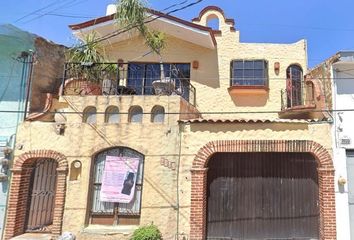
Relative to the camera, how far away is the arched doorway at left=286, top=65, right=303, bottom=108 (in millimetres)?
12867

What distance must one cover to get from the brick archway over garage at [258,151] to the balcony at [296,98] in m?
1.84

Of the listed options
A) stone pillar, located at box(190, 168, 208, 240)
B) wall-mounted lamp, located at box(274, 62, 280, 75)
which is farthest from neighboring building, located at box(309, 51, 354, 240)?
stone pillar, located at box(190, 168, 208, 240)

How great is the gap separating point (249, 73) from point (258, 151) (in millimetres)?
4679

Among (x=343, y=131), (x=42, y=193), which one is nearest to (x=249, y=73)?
(x=343, y=131)

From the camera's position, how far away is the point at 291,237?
9.52 metres

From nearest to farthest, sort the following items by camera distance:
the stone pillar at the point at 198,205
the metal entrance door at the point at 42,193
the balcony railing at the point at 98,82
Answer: the stone pillar at the point at 198,205 < the balcony railing at the point at 98,82 < the metal entrance door at the point at 42,193

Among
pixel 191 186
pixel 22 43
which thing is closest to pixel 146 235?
pixel 191 186

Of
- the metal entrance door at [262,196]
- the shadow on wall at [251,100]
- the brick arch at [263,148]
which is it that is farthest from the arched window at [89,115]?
the shadow on wall at [251,100]

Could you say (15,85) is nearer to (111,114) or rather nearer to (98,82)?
(98,82)

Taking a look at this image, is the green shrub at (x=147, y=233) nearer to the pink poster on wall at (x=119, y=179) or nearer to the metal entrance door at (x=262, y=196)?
the pink poster on wall at (x=119, y=179)

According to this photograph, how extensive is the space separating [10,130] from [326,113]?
9.44m

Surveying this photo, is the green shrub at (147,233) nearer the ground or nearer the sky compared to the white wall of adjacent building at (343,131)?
nearer the ground

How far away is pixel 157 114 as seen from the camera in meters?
9.97

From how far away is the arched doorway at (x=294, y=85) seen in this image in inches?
507
